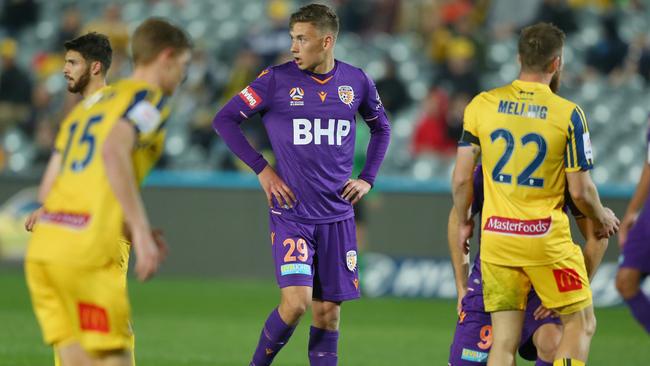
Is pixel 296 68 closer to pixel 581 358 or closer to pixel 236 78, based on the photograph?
pixel 581 358

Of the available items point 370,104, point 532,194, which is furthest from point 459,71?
point 532,194

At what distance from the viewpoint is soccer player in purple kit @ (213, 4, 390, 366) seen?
718 centimetres

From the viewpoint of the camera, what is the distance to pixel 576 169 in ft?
19.5

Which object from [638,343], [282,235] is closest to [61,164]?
[282,235]

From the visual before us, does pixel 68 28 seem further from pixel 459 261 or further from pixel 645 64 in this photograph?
pixel 459 261

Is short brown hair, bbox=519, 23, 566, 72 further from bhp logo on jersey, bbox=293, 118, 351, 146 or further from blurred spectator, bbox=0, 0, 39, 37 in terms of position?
blurred spectator, bbox=0, 0, 39, 37

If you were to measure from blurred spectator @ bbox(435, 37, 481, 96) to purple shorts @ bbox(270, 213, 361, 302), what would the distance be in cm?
926

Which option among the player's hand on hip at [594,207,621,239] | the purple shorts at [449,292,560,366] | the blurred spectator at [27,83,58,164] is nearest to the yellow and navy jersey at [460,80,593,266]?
the player's hand on hip at [594,207,621,239]

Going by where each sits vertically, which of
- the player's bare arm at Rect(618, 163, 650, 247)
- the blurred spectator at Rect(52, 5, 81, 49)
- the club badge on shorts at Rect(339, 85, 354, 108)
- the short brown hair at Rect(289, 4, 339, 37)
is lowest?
the player's bare arm at Rect(618, 163, 650, 247)

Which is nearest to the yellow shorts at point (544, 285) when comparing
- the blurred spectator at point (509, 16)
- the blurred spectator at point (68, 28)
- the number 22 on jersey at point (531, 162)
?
the number 22 on jersey at point (531, 162)

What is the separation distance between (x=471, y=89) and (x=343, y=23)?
3378 mm

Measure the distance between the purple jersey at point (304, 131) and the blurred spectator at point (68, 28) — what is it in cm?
1141

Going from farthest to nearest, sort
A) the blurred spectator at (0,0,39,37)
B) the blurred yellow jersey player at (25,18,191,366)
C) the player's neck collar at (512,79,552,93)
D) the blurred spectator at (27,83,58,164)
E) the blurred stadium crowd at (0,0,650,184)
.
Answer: the blurred spectator at (0,0,39,37) → the blurred spectator at (27,83,58,164) → the blurred stadium crowd at (0,0,650,184) → the player's neck collar at (512,79,552,93) → the blurred yellow jersey player at (25,18,191,366)

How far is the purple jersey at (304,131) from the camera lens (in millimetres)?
7230
